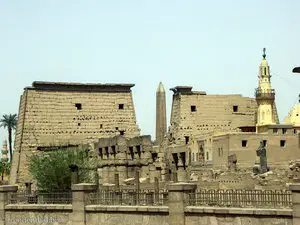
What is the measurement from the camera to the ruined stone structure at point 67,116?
2283 inches

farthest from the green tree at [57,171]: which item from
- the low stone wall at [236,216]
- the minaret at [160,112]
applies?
the minaret at [160,112]

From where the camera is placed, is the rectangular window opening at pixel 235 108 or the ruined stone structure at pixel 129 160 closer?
the ruined stone structure at pixel 129 160

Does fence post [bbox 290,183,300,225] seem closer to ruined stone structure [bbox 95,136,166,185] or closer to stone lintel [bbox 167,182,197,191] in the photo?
stone lintel [bbox 167,182,197,191]

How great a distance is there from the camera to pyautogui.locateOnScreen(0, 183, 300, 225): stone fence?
58.9 ft

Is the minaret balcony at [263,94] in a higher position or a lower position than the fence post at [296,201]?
higher

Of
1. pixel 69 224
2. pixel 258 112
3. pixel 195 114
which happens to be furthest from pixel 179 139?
pixel 69 224

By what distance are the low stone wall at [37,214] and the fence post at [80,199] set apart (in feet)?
1.30

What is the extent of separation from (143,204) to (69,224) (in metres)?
2.58

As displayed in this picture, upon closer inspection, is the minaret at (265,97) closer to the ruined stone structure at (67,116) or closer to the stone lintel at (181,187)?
the ruined stone structure at (67,116)

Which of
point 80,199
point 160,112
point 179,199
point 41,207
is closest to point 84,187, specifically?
point 80,199

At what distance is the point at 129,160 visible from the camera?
49688 mm

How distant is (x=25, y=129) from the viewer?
189 feet

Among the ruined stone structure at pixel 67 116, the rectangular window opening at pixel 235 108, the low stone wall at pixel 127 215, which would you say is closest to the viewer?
the low stone wall at pixel 127 215

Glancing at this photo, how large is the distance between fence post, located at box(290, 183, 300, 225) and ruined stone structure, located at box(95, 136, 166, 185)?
30857mm
